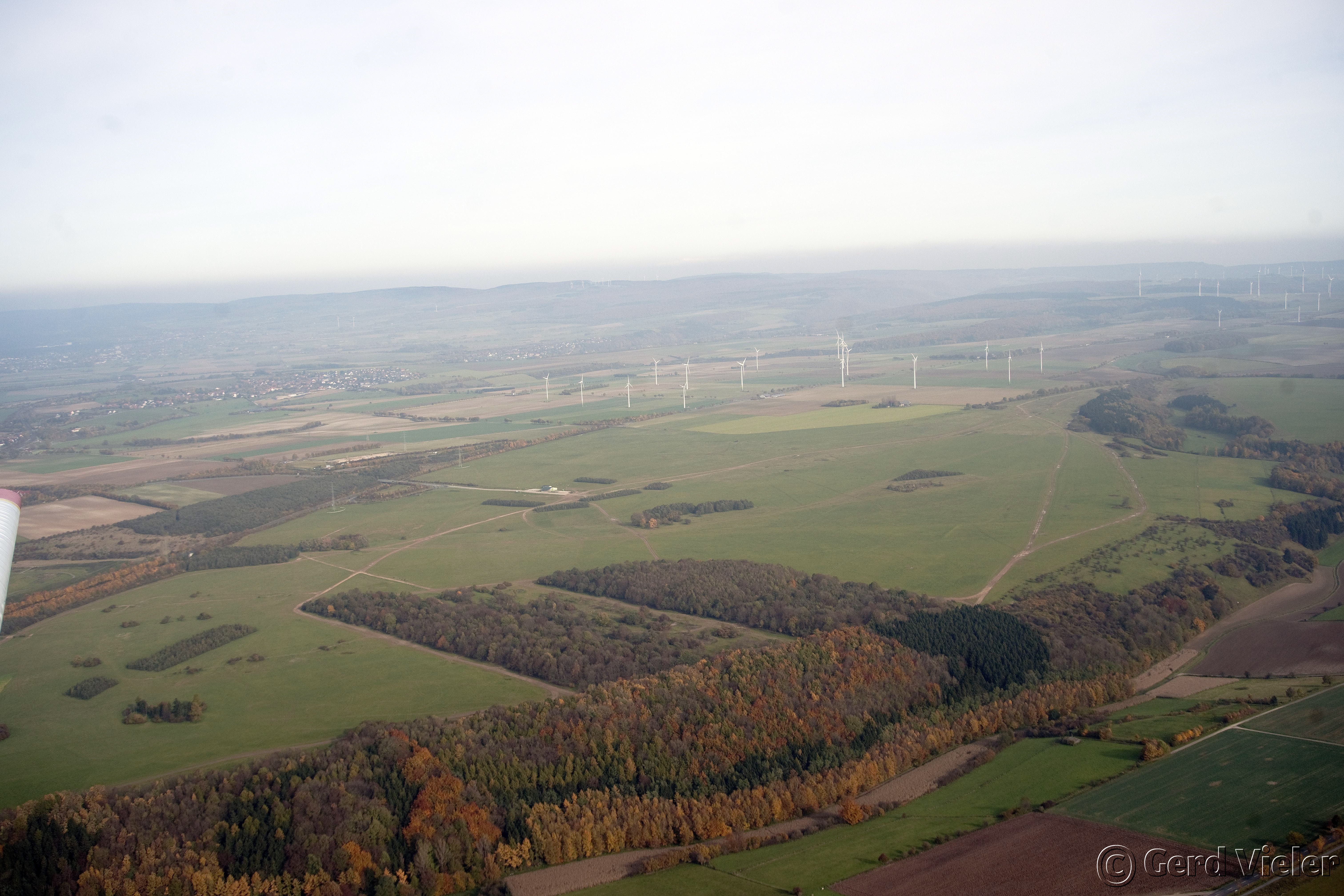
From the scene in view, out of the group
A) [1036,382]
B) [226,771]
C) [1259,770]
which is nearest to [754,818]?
[1259,770]

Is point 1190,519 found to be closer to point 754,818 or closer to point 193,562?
point 754,818

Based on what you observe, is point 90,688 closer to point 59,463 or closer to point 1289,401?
point 59,463

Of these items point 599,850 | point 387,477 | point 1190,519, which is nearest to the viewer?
point 599,850

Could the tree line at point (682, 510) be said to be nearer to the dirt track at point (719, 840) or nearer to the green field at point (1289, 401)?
the dirt track at point (719, 840)

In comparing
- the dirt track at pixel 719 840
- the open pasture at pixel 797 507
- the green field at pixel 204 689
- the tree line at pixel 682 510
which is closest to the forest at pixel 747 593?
the open pasture at pixel 797 507

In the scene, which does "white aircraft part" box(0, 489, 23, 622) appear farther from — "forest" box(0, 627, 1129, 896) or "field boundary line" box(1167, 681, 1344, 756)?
"field boundary line" box(1167, 681, 1344, 756)

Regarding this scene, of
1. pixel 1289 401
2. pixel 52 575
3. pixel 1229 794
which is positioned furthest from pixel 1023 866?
pixel 1289 401
